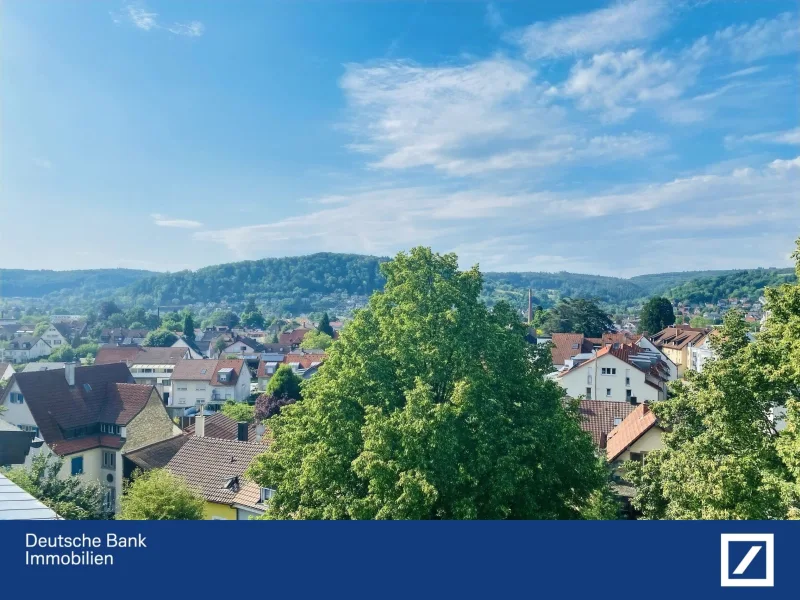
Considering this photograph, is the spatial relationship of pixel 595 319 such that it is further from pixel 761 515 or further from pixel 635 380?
pixel 761 515

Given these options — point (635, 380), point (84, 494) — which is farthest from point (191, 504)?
point (635, 380)

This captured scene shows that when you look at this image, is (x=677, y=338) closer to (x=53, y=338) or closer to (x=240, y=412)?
(x=240, y=412)

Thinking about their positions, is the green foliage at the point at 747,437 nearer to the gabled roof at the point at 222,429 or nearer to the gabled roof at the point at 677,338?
the gabled roof at the point at 222,429

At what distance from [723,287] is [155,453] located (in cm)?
4993

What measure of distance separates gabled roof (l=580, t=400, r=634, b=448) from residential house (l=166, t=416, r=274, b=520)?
11.4m

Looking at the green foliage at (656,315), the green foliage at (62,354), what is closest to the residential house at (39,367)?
the green foliage at (62,354)

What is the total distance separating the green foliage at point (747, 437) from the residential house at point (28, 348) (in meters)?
25.2

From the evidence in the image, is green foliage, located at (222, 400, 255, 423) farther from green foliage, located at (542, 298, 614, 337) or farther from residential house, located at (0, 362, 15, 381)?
green foliage, located at (542, 298, 614, 337)

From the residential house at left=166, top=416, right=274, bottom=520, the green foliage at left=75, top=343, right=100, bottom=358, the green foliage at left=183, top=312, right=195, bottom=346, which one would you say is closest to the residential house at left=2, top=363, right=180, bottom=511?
the residential house at left=166, top=416, right=274, bottom=520

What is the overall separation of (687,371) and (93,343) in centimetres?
3794

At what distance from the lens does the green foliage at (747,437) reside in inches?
295

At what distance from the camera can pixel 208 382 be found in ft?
A: 124

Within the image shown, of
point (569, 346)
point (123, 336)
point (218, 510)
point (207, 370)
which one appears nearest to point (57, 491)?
point (218, 510)

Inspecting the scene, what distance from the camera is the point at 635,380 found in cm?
2778
